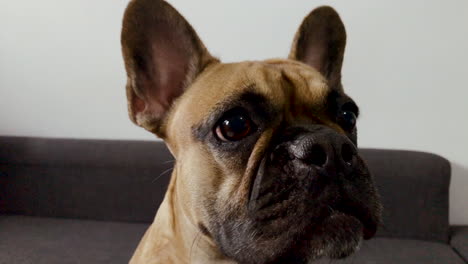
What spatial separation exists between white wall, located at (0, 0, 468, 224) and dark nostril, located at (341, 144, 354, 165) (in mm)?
1445

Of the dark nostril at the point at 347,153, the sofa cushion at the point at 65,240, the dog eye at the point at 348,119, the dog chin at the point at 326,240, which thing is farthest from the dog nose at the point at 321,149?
the sofa cushion at the point at 65,240

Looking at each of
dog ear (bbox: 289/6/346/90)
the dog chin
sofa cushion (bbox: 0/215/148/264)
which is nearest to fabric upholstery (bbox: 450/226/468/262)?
dog ear (bbox: 289/6/346/90)

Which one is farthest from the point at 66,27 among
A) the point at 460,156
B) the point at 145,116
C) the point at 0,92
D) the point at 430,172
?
the point at 460,156

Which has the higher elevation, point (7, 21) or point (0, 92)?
point (7, 21)

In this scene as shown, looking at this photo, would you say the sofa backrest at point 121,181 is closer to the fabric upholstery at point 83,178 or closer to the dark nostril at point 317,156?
the fabric upholstery at point 83,178

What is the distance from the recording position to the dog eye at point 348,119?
114 cm

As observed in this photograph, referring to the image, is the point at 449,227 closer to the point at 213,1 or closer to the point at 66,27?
the point at 213,1

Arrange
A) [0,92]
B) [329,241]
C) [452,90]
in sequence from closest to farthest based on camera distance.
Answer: [329,241] → [452,90] → [0,92]

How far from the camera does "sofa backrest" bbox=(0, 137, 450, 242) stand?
208cm

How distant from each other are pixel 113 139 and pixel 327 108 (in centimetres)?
164

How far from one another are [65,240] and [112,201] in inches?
13.4

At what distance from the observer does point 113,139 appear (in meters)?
2.43

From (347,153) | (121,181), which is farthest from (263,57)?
(347,153)

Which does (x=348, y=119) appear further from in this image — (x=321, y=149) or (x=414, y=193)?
(x=414, y=193)
